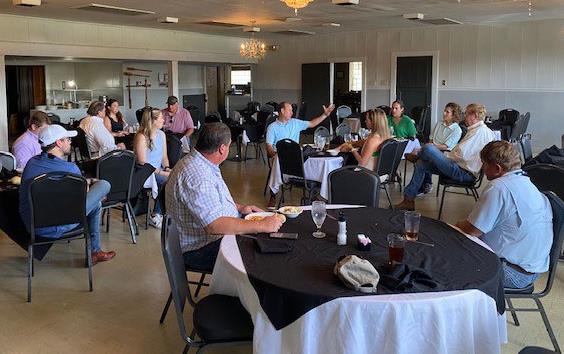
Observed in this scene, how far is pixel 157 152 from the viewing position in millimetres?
6043

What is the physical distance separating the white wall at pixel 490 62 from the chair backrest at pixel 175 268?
1154 cm

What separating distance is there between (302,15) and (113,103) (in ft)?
12.9

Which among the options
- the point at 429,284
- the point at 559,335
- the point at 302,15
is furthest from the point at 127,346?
the point at 302,15

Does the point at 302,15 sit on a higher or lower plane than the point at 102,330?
higher

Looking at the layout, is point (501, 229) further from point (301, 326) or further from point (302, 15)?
point (302, 15)

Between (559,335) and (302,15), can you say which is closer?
(559,335)

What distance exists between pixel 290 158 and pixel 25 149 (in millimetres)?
2750

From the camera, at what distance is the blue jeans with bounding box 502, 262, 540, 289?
306cm

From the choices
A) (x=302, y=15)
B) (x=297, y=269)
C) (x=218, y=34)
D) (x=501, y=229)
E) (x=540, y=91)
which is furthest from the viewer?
(x=218, y=34)

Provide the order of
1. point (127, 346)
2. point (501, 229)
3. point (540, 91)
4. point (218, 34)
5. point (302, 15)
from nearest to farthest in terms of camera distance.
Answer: point (501, 229) → point (127, 346) → point (302, 15) → point (540, 91) → point (218, 34)

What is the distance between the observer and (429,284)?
229cm

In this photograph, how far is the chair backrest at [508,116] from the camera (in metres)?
11.1

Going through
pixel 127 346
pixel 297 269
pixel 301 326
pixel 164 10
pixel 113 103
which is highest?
pixel 164 10

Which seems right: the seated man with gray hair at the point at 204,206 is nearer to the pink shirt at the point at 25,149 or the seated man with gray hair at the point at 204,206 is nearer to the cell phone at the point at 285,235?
the cell phone at the point at 285,235
